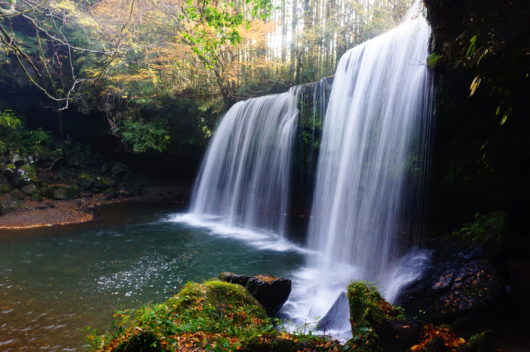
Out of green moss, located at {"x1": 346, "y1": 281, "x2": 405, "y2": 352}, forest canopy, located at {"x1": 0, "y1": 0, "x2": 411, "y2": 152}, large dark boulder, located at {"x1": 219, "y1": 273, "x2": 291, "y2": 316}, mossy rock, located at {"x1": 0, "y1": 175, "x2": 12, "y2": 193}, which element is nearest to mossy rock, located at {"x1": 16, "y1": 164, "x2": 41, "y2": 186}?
mossy rock, located at {"x1": 0, "y1": 175, "x2": 12, "y2": 193}

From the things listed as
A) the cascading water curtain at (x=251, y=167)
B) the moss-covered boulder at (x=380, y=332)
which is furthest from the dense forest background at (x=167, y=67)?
the moss-covered boulder at (x=380, y=332)

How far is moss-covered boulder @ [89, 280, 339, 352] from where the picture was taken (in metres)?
2.92

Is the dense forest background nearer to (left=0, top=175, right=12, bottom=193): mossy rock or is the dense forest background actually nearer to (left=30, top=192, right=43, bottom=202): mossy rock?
(left=30, top=192, right=43, bottom=202): mossy rock

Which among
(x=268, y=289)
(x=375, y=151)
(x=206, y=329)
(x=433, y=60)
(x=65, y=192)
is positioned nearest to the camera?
(x=206, y=329)

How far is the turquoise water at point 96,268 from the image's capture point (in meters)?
5.04

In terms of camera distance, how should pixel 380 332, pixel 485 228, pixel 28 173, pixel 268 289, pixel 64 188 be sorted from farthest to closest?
pixel 64 188 → pixel 28 173 → pixel 268 289 → pixel 485 228 → pixel 380 332

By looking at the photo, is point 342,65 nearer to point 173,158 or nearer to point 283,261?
point 283,261

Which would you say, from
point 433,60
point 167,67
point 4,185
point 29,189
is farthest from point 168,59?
point 433,60

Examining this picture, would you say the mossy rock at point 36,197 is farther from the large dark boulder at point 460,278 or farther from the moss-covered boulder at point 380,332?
the large dark boulder at point 460,278

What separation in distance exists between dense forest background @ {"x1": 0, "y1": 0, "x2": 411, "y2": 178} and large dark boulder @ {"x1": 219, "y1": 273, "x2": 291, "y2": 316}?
11.4 m

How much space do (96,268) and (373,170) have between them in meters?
7.70

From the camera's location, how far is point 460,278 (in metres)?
4.70

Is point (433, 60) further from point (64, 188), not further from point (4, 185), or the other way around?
point (4, 185)

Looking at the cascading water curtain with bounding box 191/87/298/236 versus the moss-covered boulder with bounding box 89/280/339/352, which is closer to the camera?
the moss-covered boulder with bounding box 89/280/339/352
